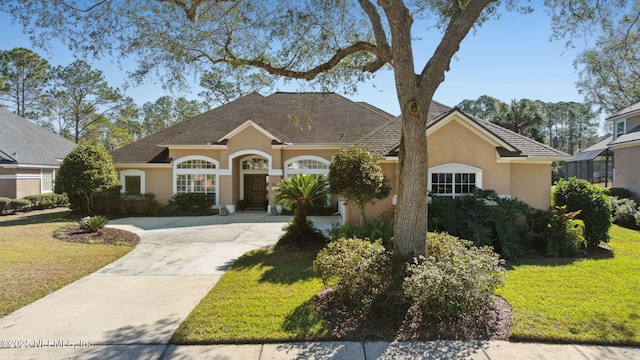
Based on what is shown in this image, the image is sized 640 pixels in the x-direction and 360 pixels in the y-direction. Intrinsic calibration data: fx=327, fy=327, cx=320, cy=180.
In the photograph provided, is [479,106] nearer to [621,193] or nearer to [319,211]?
[621,193]

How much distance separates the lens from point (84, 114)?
39500 millimetres

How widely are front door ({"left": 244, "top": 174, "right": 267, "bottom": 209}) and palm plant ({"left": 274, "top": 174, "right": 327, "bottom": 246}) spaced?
1019cm

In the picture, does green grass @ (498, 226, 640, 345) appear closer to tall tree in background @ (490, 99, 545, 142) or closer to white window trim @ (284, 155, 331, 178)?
white window trim @ (284, 155, 331, 178)

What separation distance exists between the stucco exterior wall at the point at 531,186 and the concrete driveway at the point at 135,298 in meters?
9.40

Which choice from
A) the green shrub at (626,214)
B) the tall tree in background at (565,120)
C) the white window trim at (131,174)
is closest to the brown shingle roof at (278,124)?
the white window trim at (131,174)

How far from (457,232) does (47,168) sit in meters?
26.4

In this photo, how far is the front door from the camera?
2052 cm

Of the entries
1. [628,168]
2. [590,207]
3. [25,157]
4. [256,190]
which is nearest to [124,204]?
[256,190]

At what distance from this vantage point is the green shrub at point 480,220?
9.62 metres

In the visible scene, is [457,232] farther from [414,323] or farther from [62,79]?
[62,79]

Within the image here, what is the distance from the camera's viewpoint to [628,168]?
67.7ft

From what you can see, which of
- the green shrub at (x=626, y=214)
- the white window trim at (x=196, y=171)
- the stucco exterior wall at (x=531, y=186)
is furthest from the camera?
the white window trim at (x=196, y=171)

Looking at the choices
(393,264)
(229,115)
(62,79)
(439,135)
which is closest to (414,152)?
(393,264)

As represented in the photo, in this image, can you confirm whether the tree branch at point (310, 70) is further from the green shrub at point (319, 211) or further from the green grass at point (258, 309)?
the green shrub at point (319, 211)
